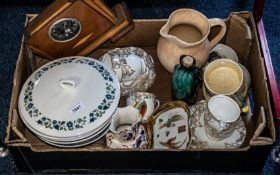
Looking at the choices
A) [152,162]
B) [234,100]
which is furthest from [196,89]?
[152,162]

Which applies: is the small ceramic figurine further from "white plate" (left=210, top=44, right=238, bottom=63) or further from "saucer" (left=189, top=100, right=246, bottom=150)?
"white plate" (left=210, top=44, right=238, bottom=63)

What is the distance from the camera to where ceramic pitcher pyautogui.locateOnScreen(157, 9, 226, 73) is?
1246mm

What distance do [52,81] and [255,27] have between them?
526mm

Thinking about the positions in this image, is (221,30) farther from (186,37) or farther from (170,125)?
(170,125)

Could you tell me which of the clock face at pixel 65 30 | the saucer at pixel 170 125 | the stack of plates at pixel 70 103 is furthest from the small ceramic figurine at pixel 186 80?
the clock face at pixel 65 30

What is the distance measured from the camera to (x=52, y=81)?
1.19 meters

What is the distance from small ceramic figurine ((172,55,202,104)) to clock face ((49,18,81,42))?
267 mm

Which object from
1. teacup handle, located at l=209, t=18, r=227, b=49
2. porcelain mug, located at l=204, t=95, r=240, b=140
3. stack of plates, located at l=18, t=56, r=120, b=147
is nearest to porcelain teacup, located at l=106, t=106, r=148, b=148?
stack of plates, located at l=18, t=56, r=120, b=147

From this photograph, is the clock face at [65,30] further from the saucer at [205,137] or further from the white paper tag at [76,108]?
the saucer at [205,137]

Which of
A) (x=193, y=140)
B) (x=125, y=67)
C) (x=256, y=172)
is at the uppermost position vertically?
(x=125, y=67)

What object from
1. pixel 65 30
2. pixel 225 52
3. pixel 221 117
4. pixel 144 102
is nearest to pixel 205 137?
pixel 221 117

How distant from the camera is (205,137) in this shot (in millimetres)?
1219

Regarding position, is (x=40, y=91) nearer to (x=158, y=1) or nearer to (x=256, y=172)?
(x=256, y=172)

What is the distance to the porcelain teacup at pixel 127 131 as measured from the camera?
1.17m
